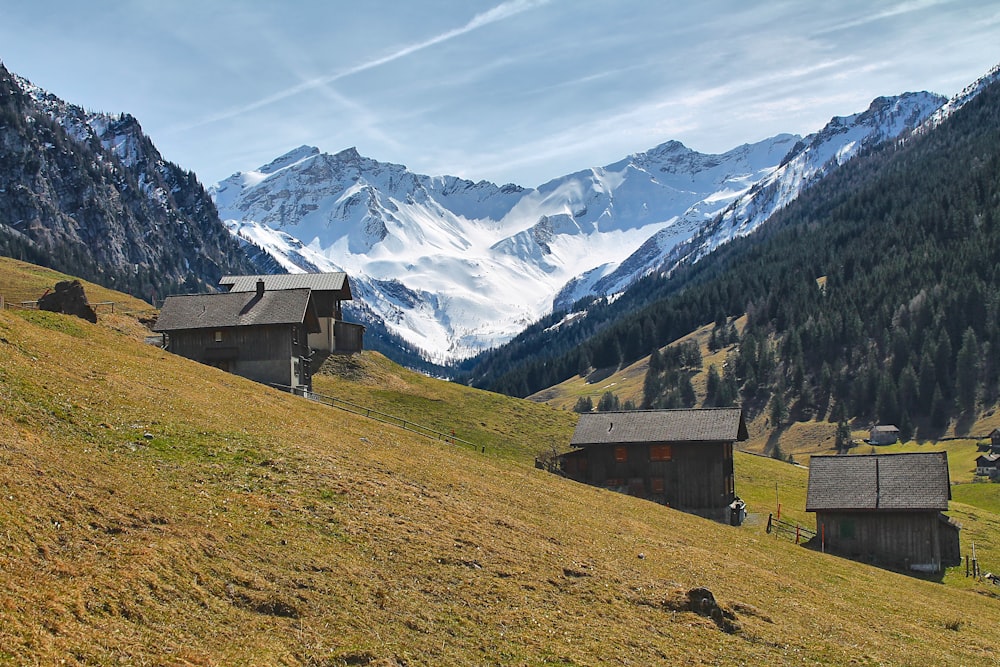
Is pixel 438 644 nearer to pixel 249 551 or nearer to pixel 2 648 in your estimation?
pixel 249 551

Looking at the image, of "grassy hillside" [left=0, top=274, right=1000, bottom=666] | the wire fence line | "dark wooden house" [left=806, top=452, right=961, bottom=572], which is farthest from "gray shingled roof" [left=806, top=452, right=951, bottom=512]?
the wire fence line

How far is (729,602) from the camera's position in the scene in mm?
31578

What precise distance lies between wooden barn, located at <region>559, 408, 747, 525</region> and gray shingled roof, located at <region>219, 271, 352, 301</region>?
109ft

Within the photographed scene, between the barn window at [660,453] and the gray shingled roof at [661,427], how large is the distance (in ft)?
2.73

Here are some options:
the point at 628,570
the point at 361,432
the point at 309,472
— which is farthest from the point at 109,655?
the point at 361,432

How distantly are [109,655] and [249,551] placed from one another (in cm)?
715

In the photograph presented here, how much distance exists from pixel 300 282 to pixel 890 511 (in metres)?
60.5

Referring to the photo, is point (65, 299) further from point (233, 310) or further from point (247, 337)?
point (233, 310)

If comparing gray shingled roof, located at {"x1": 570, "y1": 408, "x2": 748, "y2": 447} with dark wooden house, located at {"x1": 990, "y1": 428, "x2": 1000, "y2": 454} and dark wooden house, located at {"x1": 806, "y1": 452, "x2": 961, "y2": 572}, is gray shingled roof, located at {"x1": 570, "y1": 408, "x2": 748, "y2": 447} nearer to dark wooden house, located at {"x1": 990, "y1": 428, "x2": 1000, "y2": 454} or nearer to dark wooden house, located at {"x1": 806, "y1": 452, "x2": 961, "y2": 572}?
dark wooden house, located at {"x1": 806, "y1": 452, "x2": 961, "y2": 572}

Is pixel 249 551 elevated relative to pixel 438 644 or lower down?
elevated

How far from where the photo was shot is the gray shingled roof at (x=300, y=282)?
95250 millimetres

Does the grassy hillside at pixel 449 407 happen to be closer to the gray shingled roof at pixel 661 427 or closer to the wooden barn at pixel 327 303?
the wooden barn at pixel 327 303

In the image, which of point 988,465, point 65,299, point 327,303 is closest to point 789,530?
point 327,303

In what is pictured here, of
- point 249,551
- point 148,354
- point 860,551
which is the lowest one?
point 860,551
